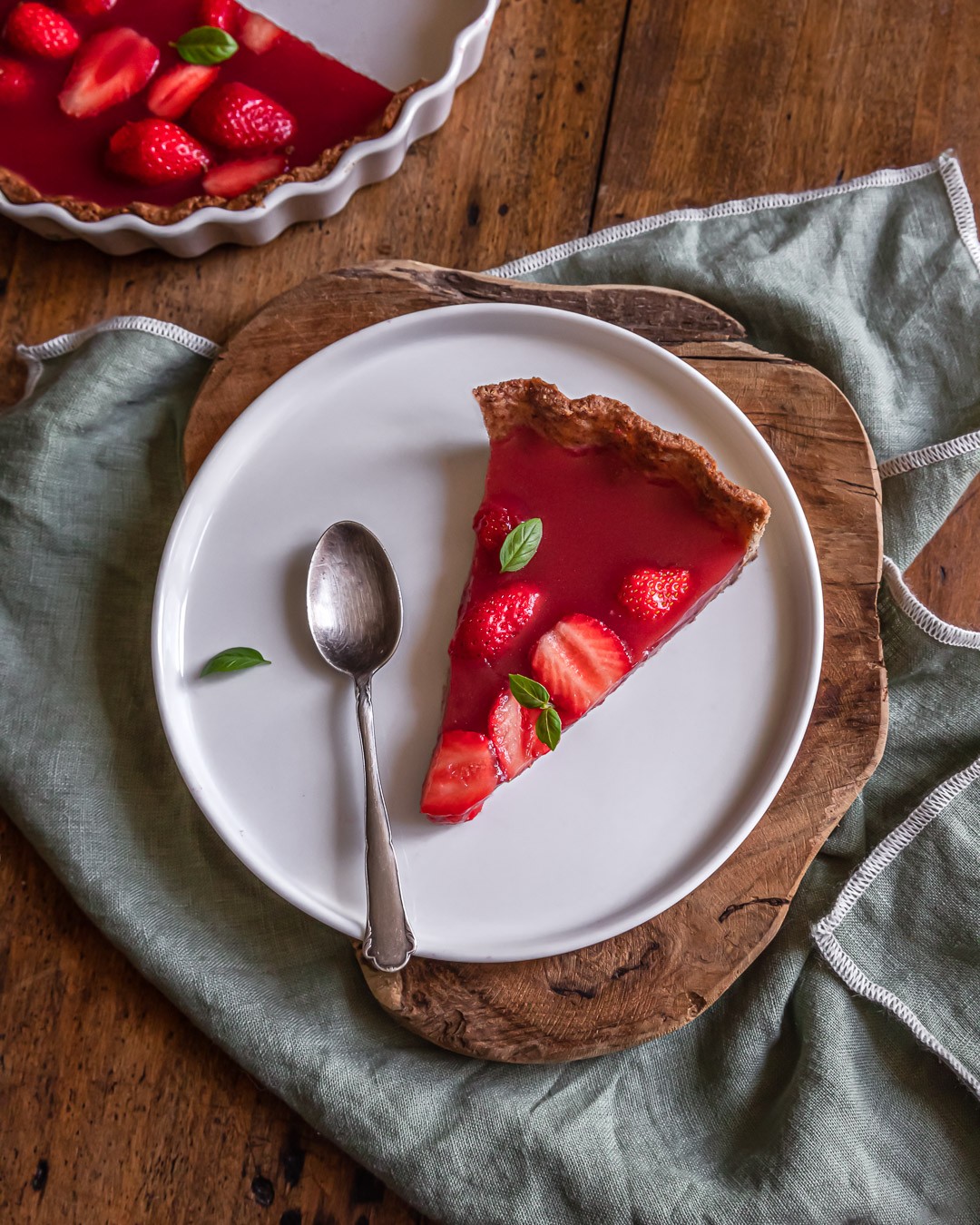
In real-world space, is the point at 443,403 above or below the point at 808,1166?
above

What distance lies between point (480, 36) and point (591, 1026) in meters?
2.30

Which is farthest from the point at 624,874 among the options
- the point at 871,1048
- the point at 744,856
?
the point at 871,1048

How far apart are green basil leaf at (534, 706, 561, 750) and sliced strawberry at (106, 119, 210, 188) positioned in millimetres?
1528

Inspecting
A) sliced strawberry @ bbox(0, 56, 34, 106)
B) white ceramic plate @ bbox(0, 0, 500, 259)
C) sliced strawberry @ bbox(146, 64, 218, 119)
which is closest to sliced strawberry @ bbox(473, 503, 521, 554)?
white ceramic plate @ bbox(0, 0, 500, 259)

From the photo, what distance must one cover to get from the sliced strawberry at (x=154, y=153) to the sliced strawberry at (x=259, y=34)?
305mm

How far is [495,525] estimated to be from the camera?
2.12 m

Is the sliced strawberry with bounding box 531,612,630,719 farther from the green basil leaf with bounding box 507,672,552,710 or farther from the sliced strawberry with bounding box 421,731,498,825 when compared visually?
the sliced strawberry with bounding box 421,731,498,825

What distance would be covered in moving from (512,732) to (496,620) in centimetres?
24

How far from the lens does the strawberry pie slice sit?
6.71 feet

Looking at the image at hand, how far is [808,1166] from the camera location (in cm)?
206

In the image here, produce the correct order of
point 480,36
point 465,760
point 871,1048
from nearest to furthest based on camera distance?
point 465,760
point 871,1048
point 480,36

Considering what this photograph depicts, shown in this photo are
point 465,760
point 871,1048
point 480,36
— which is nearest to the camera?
point 465,760

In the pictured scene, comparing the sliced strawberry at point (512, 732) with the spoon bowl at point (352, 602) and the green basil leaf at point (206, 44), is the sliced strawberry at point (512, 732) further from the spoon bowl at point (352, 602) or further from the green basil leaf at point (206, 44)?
the green basil leaf at point (206, 44)

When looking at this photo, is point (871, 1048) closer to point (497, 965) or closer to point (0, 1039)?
point (497, 965)
